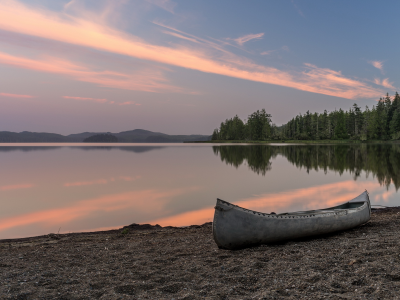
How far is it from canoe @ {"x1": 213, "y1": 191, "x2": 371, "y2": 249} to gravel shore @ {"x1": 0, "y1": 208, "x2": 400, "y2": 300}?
1.00 feet

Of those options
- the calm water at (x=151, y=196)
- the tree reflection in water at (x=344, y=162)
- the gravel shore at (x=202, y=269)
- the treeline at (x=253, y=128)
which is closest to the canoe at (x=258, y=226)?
the gravel shore at (x=202, y=269)

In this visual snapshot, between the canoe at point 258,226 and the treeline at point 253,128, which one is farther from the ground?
the treeline at point 253,128

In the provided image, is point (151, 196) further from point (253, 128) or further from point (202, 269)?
point (253, 128)

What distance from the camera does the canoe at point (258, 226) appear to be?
Result: 8.05m

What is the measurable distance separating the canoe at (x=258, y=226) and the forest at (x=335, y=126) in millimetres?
129657

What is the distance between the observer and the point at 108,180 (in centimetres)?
2812

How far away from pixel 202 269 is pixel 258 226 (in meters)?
2.34

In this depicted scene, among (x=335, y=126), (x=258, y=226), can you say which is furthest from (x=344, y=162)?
(x=335, y=126)

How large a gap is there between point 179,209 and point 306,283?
11.9m

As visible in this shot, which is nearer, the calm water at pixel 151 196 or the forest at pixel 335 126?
the calm water at pixel 151 196

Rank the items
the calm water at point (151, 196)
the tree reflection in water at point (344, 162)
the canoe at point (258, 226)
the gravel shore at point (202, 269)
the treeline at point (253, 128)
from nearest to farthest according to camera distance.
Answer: the gravel shore at point (202, 269) < the canoe at point (258, 226) < the calm water at point (151, 196) < the tree reflection in water at point (344, 162) < the treeline at point (253, 128)

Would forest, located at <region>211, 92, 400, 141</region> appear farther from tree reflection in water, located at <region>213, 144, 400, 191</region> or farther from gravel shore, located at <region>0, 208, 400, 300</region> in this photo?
gravel shore, located at <region>0, 208, 400, 300</region>

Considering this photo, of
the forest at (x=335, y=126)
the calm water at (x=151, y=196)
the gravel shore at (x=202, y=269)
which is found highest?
the forest at (x=335, y=126)

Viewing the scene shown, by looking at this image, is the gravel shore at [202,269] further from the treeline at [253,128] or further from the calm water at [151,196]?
the treeline at [253,128]
